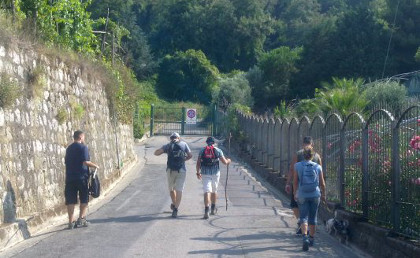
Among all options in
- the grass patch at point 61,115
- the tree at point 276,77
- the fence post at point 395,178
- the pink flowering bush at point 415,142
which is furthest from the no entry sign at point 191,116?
the pink flowering bush at point 415,142

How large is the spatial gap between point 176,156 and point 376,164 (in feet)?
17.4

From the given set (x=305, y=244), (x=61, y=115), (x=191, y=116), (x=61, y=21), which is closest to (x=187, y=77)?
(x=191, y=116)

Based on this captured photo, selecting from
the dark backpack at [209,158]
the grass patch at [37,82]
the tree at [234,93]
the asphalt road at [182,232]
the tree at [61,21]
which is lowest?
the asphalt road at [182,232]

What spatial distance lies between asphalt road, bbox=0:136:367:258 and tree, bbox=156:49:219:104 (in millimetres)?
51862

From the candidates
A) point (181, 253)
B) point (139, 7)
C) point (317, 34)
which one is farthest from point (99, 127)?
point (139, 7)

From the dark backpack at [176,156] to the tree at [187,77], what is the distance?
55.1m

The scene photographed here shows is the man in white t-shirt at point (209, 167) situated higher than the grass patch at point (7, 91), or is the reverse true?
the grass patch at point (7, 91)

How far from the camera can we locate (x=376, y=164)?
11562 millimetres

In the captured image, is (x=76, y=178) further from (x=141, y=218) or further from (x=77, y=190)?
(x=141, y=218)

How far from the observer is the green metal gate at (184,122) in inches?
1927

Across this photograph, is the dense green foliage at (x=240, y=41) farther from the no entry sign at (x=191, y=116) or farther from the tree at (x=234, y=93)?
the no entry sign at (x=191, y=116)

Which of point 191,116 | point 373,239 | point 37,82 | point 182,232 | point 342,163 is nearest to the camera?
point 373,239

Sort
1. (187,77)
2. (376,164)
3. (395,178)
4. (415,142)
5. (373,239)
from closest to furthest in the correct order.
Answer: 1. (415,142)
2. (395,178)
3. (373,239)
4. (376,164)
5. (187,77)

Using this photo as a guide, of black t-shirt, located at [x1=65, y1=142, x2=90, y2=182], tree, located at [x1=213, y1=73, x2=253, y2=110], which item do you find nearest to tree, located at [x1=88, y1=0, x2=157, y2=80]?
tree, located at [x1=213, y1=73, x2=253, y2=110]
